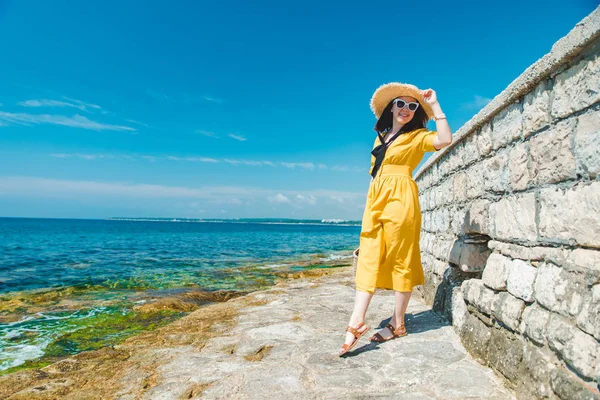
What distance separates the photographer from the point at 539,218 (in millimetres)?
2137

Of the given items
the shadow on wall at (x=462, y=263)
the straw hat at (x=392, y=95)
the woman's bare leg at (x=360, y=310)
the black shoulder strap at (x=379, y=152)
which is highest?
the straw hat at (x=392, y=95)

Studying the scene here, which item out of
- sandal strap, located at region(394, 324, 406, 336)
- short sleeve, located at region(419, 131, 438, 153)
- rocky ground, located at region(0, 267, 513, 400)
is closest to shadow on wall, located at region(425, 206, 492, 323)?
rocky ground, located at region(0, 267, 513, 400)

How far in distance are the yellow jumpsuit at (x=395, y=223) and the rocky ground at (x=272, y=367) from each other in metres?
0.55

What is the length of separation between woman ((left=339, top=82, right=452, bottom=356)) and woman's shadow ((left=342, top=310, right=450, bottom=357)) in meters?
0.14

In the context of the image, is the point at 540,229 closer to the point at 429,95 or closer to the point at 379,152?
the point at 429,95

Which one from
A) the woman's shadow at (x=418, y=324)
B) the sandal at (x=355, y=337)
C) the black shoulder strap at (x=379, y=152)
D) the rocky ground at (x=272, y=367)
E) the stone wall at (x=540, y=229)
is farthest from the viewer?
the black shoulder strap at (x=379, y=152)

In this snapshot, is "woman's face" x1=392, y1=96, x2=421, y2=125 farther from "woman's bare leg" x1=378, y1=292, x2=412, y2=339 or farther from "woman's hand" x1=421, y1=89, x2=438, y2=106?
"woman's bare leg" x1=378, y1=292, x2=412, y2=339

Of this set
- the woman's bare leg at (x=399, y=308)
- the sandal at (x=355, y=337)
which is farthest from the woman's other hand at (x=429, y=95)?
the sandal at (x=355, y=337)

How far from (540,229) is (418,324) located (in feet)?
5.95

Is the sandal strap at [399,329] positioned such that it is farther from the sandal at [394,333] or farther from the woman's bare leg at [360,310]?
the woman's bare leg at [360,310]

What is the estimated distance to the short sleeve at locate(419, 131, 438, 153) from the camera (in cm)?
303

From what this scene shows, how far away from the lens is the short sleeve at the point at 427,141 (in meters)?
3.03

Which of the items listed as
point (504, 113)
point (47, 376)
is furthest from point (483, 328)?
point (47, 376)

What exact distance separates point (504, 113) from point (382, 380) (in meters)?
1.98
